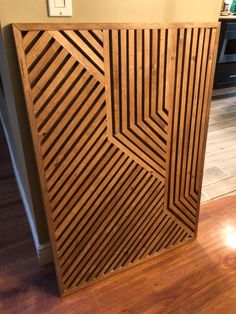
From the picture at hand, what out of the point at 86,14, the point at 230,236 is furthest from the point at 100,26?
the point at 230,236

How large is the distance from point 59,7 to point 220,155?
2.28m

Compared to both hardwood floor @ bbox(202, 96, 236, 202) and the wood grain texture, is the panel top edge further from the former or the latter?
hardwood floor @ bbox(202, 96, 236, 202)

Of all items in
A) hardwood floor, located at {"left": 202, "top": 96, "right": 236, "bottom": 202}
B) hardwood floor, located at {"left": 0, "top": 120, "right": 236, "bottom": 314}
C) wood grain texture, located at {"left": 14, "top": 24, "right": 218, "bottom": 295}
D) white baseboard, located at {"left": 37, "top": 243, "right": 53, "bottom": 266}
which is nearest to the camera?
wood grain texture, located at {"left": 14, "top": 24, "right": 218, "bottom": 295}

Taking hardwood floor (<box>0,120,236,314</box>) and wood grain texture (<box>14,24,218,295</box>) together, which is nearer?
wood grain texture (<box>14,24,218,295</box>)

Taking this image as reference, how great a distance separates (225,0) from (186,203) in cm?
344

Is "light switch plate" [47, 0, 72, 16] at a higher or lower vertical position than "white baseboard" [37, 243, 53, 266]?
higher

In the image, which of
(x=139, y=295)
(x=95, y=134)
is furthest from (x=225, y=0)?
(x=139, y=295)

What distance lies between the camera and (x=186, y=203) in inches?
63.7

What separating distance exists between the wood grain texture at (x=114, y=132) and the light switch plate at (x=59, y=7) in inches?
3.1

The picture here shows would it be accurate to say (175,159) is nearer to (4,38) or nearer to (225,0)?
(4,38)

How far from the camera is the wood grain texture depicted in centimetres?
99

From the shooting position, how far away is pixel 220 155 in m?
2.76

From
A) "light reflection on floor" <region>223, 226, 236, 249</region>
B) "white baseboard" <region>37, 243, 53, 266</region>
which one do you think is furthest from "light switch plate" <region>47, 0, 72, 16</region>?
"light reflection on floor" <region>223, 226, 236, 249</region>

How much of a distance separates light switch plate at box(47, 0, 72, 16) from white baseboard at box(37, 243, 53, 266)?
3.99ft
